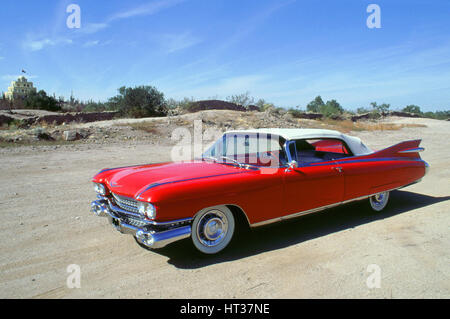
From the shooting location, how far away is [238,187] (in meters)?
3.52

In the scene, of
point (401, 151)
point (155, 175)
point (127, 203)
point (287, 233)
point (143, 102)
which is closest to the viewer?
point (127, 203)

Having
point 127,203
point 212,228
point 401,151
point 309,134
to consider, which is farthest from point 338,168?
point 127,203

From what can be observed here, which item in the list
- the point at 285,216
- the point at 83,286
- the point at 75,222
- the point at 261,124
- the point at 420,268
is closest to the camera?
the point at 83,286

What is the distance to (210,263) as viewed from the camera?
3398 millimetres

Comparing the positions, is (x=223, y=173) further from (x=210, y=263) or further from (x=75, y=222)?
(x=75, y=222)

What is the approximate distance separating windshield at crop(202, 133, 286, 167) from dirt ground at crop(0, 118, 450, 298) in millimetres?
928

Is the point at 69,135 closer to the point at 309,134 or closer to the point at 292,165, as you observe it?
the point at 309,134

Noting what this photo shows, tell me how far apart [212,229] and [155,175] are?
2.79 ft

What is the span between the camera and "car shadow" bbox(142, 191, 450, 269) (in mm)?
3539

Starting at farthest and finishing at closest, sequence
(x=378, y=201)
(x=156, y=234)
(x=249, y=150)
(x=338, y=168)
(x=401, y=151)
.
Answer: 1. (x=401, y=151)
2. (x=378, y=201)
3. (x=249, y=150)
4. (x=338, y=168)
5. (x=156, y=234)

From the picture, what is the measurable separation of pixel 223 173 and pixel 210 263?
0.94 m

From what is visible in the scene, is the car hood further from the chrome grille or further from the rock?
the rock
